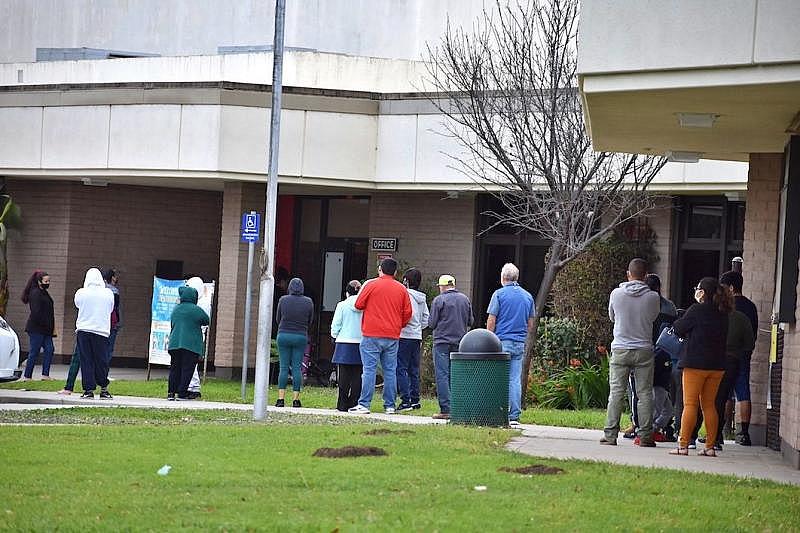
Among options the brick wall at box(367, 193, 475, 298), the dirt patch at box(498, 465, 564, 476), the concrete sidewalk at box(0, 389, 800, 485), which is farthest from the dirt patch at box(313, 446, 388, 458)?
the brick wall at box(367, 193, 475, 298)

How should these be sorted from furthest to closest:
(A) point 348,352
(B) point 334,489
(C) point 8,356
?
(C) point 8,356, (A) point 348,352, (B) point 334,489

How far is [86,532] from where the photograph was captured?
26.5 feet

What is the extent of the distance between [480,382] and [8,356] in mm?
7076

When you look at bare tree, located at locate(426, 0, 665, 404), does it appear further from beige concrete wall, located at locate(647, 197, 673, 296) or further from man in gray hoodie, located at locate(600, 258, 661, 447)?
man in gray hoodie, located at locate(600, 258, 661, 447)

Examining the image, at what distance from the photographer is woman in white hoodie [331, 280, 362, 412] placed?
18.3m

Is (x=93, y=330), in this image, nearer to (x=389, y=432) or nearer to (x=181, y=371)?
(x=181, y=371)

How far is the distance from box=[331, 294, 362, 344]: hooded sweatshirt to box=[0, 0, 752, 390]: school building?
553cm

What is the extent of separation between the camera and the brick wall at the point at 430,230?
24.6m

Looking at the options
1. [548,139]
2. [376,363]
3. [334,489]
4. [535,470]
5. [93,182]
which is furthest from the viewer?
[93,182]

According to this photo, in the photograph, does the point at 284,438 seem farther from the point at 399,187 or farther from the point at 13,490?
the point at 399,187

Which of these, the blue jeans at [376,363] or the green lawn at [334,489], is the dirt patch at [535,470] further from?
the blue jeans at [376,363]

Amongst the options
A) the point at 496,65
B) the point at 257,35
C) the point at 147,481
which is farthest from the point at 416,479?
the point at 257,35

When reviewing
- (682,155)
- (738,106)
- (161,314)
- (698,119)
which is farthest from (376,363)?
(161,314)

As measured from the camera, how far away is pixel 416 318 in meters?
19.1
